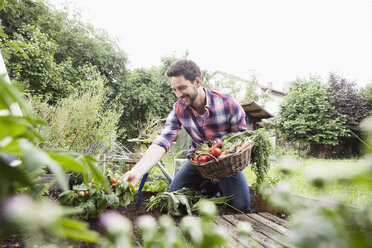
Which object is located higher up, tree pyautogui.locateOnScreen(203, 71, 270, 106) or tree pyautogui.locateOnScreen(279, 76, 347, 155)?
tree pyautogui.locateOnScreen(203, 71, 270, 106)

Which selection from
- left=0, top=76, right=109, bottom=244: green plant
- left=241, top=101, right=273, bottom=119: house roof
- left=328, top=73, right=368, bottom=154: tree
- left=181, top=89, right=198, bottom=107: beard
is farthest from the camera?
left=328, top=73, right=368, bottom=154: tree

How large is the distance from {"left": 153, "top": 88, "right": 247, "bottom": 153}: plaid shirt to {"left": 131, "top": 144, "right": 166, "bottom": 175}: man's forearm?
0.39 m

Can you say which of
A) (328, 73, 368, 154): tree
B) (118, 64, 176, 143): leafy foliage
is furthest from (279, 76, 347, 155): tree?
(118, 64, 176, 143): leafy foliage

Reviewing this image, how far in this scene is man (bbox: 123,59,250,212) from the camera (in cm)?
256

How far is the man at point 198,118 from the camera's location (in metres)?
2.56

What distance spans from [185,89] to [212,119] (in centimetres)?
51

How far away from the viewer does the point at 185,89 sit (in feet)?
8.82

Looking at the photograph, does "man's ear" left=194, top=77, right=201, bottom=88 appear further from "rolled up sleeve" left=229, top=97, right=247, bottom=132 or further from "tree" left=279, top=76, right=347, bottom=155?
"tree" left=279, top=76, right=347, bottom=155

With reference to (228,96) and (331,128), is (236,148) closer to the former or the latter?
(228,96)

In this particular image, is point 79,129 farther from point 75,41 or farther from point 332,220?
point 75,41

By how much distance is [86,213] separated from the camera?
1.82m

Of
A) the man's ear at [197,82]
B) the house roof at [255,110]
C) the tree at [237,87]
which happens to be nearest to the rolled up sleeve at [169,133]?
the man's ear at [197,82]

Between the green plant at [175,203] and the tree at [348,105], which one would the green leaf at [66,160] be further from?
the tree at [348,105]

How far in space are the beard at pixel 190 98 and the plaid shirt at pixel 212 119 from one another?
0.46 ft
